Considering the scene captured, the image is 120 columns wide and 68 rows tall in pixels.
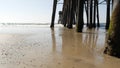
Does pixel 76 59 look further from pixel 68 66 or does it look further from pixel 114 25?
pixel 114 25

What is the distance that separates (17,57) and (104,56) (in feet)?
5.89

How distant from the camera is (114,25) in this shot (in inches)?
221

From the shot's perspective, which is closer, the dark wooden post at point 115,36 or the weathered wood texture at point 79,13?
the dark wooden post at point 115,36

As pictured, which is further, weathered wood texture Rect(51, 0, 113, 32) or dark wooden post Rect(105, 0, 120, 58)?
weathered wood texture Rect(51, 0, 113, 32)

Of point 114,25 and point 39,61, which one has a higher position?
point 114,25

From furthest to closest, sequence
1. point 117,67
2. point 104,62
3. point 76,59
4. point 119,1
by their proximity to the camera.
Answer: point 119,1 → point 76,59 → point 104,62 → point 117,67

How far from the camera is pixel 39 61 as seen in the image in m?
5.03

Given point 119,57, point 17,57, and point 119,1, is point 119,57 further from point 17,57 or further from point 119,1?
point 17,57

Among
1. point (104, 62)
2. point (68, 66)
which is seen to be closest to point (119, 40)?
point (104, 62)

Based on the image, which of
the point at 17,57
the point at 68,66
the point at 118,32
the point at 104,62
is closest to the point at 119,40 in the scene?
the point at 118,32

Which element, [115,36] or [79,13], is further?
[79,13]

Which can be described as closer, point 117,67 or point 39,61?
point 117,67

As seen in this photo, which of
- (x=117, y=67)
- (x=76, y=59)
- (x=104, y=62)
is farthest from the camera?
(x=76, y=59)

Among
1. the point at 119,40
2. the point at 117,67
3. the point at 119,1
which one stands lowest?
the point at 117,67
